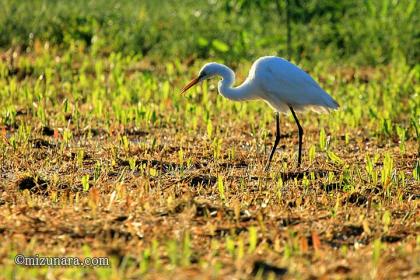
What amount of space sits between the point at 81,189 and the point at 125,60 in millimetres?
5844

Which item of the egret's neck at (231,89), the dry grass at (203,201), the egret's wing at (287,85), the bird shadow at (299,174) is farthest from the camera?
the egret's neck at (231,89)

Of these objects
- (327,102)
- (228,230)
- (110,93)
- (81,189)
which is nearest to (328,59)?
(110,93)

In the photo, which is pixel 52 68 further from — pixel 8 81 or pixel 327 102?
pixel 327 102

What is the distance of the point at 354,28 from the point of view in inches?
541

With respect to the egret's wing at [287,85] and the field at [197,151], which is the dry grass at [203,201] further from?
the egret's wing at [287,85]

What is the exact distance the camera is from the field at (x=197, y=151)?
198 inches

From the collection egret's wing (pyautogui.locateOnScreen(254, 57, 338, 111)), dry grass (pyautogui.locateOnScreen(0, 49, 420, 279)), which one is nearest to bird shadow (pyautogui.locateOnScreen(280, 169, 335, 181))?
dry grass (pyautogui.locateOnScreen(0, 49, 420, 279))

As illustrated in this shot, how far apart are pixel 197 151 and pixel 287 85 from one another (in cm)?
92

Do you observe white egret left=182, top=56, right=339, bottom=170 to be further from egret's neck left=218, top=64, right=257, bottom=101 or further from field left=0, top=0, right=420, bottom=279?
field left=0, top=0, right=420, bottom=279

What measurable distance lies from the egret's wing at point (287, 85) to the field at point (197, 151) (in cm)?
42

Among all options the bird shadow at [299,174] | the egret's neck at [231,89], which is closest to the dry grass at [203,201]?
the bird shadow at [299,174]

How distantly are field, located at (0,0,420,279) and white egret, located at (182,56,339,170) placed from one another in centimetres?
41

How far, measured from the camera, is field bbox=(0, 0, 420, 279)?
16.5 feet

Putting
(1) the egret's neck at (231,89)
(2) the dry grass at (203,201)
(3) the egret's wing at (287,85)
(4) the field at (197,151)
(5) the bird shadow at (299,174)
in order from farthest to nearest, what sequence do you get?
(1) the egret's neck at (231,89) → (3) the egret's wing at (287,85) → (5) the bird shadow at (299,174) → (4) the field at (197,151) → (2) the dry grass at (203,201)
